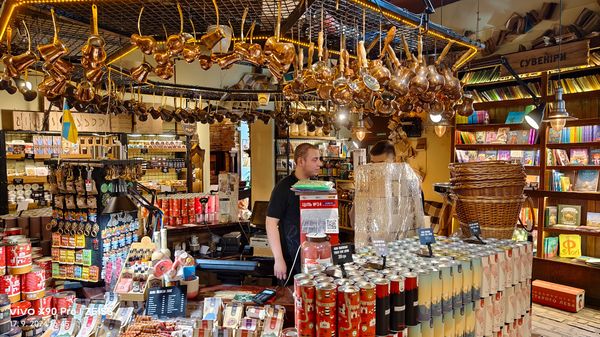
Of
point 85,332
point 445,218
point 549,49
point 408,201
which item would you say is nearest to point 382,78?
point 408,201

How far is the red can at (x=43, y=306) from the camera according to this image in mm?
2497

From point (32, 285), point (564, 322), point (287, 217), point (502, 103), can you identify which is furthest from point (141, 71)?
point (502, 103)

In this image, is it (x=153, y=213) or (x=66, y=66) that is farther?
(x=153, y=213)

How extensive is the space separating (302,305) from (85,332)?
3.11 feet

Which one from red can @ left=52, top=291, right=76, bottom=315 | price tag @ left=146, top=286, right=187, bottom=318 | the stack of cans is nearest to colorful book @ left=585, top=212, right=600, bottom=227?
the stack of cans

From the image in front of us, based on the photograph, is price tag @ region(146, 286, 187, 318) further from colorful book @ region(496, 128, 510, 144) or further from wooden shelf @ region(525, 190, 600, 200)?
colorful book @ region(496, 128, 510, 144)

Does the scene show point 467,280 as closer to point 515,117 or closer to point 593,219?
point 593,219

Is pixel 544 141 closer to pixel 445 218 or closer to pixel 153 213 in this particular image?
pixel 445 218

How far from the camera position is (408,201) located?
2203 millimetres

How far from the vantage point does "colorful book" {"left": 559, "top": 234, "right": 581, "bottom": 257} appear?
4836 mm

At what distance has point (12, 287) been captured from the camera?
8.02ft

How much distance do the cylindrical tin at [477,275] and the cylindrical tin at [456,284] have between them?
0.30ft

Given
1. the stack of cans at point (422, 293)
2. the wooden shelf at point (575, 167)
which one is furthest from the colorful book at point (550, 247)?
the stack of cans at point (422, 293)


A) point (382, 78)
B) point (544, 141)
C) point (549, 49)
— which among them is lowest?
point (544, 141)
